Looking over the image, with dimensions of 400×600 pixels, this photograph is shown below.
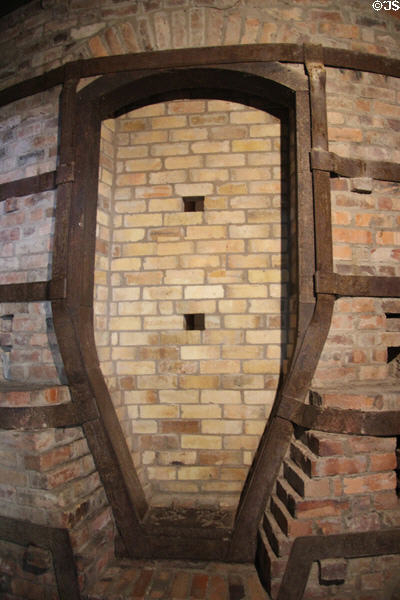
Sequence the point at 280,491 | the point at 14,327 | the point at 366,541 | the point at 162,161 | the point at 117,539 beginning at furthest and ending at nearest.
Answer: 1. the point at 162,161
2. the point at 14,327
3. the point at 117,539
4. the point at 280,491
5. the point at 366,541

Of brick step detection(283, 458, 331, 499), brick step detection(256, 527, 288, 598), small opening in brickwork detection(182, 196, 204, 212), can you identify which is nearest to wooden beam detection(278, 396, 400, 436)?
brick step detection(283, 458, 331, 499)

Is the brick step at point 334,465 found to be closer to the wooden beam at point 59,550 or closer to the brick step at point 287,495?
the brick step at point 287,495

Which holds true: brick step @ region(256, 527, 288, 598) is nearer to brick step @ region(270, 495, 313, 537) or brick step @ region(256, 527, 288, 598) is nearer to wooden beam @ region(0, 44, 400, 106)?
brick step @ region(270, 495, 313, 537)

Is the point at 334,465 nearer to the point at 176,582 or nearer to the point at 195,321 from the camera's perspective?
the point at 176,582

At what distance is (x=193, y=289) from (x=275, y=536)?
5.07ft

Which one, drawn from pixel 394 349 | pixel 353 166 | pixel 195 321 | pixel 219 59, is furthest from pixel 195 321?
pixel 219 59

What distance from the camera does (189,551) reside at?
2047 millimetres

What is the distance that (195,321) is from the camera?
2.53 m

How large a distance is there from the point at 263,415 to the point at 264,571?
0.85m

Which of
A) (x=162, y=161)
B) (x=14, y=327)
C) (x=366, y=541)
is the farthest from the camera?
(x=162, y=161)

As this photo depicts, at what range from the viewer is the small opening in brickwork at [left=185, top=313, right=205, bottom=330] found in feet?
8.20

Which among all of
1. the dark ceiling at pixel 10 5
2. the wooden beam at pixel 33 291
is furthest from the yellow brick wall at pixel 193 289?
the dark ceiling at pixel 10 5

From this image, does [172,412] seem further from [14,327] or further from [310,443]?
[14,327]

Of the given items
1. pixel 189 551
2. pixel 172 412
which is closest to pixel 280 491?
pixel 189 551
